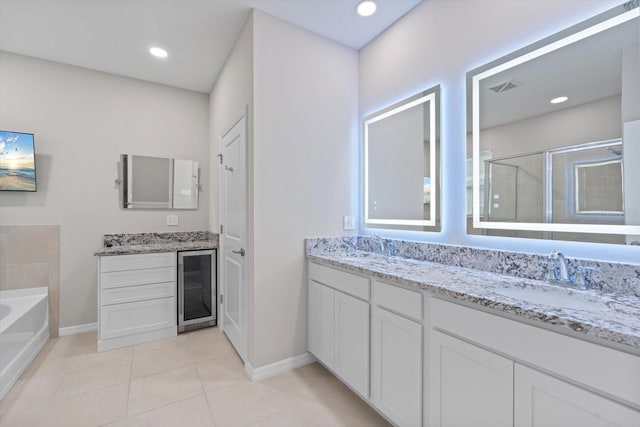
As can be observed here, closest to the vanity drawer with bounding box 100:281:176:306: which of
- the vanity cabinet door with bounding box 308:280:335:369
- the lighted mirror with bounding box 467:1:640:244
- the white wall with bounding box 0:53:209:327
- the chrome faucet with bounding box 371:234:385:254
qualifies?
the white wall with bounding box 0:53:209:327

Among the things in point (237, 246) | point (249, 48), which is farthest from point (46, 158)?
point (249, 48)

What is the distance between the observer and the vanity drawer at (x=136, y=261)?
2.61 metres

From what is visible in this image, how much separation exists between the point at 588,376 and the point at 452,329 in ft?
1.44

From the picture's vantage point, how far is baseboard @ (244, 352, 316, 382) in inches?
82.3

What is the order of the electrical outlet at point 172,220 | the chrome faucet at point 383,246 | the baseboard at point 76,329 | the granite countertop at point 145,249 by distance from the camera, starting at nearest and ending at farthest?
the chrome faucet at point 383,246 < the granite countertop at point 145,249 < the baseboard at point 76,329 < the electrical outlet at point 172,220

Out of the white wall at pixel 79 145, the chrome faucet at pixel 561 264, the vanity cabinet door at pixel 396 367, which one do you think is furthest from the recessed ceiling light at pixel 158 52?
the chrome faucet at pixel 561 264

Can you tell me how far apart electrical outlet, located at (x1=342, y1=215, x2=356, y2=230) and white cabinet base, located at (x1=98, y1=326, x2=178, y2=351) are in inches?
80.6

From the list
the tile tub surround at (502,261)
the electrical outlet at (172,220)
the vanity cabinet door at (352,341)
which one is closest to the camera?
the tile tub surround at (502,261)

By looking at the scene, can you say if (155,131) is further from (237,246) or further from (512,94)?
(512,94)

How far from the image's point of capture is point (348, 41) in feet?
8.20

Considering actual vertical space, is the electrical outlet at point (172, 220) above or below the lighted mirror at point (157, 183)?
below

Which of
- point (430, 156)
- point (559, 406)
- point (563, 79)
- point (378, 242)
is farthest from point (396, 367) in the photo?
point (563, 79)

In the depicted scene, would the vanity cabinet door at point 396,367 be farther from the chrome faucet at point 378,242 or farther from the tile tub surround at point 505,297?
the chrome faucet at point 378,242

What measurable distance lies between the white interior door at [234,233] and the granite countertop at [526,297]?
884mm
